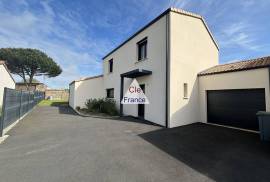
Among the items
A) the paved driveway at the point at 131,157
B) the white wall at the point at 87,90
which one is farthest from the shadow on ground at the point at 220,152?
the white wall at the point at 87,90

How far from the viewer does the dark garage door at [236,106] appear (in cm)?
771

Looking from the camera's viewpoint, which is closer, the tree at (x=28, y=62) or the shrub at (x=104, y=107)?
the shrub at (x=104, y=107)

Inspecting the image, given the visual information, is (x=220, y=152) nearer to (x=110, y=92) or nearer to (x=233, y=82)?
(x=233, y=82)

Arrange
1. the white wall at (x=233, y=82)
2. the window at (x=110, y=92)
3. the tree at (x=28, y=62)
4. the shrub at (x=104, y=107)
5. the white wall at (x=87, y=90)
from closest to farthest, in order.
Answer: the white wall at (x=233, y=82)
the shrub at (x=104, y=107)
the window at (x=110, y=92)
the white wall at (x=87, y=90)
the tree at (x=28, y=62)

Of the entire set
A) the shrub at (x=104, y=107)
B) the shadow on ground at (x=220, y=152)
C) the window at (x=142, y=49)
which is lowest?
the shadow on ground at (x=220, y=152)

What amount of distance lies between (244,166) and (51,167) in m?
4.75

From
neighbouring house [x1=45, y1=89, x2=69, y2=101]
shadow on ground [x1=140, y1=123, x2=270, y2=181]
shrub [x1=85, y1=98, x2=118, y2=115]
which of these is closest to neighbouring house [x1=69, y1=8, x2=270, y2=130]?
shadow on ground [x1=140, y1=123, x2=270, y2=181]

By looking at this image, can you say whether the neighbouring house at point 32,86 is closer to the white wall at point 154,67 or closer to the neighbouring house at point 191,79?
the white wall at point 154,67

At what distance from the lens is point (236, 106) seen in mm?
8484

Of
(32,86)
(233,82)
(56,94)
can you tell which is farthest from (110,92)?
(32,86)

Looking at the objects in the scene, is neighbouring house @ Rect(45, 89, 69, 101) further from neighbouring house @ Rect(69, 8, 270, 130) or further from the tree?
neighbouring house @ Rect(69, 8, 270, 130)

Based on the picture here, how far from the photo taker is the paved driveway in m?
→ 3.56

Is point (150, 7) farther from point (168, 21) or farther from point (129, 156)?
point (129, 156)

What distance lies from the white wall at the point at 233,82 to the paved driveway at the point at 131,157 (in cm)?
245
